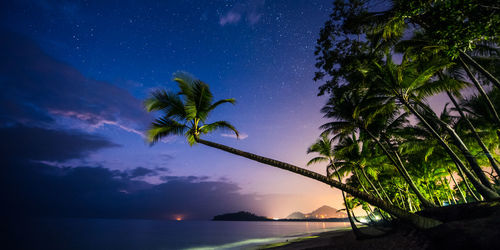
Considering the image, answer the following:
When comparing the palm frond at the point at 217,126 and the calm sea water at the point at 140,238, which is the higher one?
the palm frond at the point at 217,126

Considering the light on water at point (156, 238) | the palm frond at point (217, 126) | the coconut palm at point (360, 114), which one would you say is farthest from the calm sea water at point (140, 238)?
the palm frond at point (217, 126)

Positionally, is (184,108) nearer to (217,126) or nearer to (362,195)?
(217,126)

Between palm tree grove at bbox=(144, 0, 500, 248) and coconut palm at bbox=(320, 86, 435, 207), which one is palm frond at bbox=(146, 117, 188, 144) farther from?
coconut palm at bbox=(320, 86, 435, 207)

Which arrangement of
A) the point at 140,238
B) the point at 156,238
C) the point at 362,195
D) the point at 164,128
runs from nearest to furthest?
the point at 362,195 < the point at 164,128 < the point at 140,238 < the point at 156,238

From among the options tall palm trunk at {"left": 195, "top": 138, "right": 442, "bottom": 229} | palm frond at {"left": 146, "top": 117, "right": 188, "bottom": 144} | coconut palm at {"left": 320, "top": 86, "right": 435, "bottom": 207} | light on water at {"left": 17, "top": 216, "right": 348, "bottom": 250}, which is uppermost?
coconut palm at {"left": 320, "top": 86, "right": 435, "bottom": 207}

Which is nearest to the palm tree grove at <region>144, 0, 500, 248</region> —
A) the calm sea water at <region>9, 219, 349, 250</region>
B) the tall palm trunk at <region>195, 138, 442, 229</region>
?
the tall palm trunk at <region>195, 138, 442, 229</region>

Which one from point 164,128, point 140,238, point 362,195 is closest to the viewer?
point 362,195

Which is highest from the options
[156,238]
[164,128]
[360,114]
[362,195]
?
[360,114]

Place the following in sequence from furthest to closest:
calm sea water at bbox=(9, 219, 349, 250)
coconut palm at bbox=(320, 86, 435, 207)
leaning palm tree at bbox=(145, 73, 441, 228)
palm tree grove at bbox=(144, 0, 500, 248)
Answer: calm sea water at bbox=(9, 219, 349, 250)
coconut palm at bbox=(320, 86, 435, 207)
leaning palm tree at bbox=(145, 73, 441, 228)
palm tree grove at bbox=(144, 0, 500, 248)

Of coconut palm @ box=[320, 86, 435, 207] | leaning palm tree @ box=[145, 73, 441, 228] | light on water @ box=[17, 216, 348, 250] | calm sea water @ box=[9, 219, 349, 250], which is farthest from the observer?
light on water @ box=[17, 216, 348, 250]

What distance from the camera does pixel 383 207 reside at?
487 centimetres

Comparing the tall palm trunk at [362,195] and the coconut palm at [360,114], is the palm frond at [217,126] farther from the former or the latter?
the coconut palm at [360,114]

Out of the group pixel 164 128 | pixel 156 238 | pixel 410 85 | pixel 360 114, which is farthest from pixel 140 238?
pixel 410 85

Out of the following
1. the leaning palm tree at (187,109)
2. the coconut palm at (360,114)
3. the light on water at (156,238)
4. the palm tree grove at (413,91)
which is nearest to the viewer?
the palm tree grove at (413,91)
